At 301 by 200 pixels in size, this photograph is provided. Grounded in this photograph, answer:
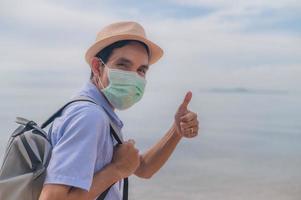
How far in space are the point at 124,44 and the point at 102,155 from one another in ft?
1.69

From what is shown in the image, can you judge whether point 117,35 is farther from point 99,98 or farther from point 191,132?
point 191,132

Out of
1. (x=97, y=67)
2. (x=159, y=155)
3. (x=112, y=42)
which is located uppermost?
(x=112, y=42)

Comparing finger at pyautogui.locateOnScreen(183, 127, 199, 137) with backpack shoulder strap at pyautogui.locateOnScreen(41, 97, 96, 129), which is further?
finger at pyautogui.locateOnScreen(183, 127, 199, 137)

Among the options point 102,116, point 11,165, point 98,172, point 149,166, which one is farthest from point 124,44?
point 149,166

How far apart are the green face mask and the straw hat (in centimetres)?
12

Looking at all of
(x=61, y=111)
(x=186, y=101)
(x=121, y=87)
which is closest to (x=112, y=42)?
(x=121, y=87)

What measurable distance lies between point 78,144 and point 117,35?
55 centimetres

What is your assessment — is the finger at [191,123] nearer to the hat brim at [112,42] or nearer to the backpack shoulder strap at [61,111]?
→ the hat brim at [112,42]

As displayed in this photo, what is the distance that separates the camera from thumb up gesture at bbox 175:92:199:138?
105 inches

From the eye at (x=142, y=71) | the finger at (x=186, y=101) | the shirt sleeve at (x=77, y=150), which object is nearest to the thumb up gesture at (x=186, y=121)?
the finger at (x=186, y=101)

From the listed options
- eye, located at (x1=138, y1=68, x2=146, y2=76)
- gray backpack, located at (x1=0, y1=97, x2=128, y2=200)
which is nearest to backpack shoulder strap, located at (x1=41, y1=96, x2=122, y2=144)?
gray backpack, located at (x1=0, y1=97, x2=128, y2=200)

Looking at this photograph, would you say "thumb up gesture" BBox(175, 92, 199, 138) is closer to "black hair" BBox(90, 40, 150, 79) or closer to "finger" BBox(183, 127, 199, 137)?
"finger" BBox(183, 127, 199, 137)

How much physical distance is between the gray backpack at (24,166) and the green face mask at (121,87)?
1.46 feet

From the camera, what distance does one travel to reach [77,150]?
5.80ft
